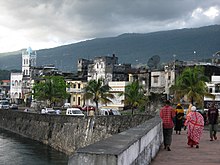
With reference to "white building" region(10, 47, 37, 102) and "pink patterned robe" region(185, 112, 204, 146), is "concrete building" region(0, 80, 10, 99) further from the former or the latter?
"pink patterned robe" region(185, 112, 204, 146)

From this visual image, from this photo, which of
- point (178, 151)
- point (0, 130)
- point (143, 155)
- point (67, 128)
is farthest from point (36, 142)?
point (143, 155)

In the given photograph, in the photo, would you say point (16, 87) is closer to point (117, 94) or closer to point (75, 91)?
point (75, 91)

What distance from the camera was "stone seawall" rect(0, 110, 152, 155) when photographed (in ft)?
96.7

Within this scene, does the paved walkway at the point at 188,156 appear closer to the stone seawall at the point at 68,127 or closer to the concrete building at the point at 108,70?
the stone seawall at the point at 68,127

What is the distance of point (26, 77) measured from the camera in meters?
110

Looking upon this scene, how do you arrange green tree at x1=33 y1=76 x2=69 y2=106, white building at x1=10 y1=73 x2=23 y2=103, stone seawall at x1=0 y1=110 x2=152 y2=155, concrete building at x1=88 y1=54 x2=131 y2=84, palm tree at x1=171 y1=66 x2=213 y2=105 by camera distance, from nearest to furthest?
stone seawall at x1=0 y1=110 x2=152 y2=155 → palm tree at x1=171 y1=66 x2=213 y2=105 → green tree at x1=33 y1=76 x2=69 y2=106 → concrete building at x1=88 y1=54 x2=131 y2=84 → white building at x1=10 y1=73 x2=23 y2=103

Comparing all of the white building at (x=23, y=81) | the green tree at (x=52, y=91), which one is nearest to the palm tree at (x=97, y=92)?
the green tree at (x=52, y=91)

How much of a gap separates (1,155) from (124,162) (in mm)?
32200

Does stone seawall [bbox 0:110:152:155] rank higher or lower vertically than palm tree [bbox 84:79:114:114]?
lower

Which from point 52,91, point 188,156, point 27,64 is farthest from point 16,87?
point 188,156

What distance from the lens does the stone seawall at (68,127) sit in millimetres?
29469

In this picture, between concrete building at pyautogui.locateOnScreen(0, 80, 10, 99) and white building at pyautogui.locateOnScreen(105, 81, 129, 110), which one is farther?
concrete building at pyautogui.locateOnScreen(0, 80, 10, 99)

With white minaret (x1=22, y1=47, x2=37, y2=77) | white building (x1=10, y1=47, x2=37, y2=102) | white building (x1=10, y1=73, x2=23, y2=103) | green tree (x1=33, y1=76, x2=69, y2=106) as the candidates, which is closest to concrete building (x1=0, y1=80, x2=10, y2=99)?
white building (x1=10, y1=73, x2=23, y2=103)

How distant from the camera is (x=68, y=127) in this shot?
38594 mm
